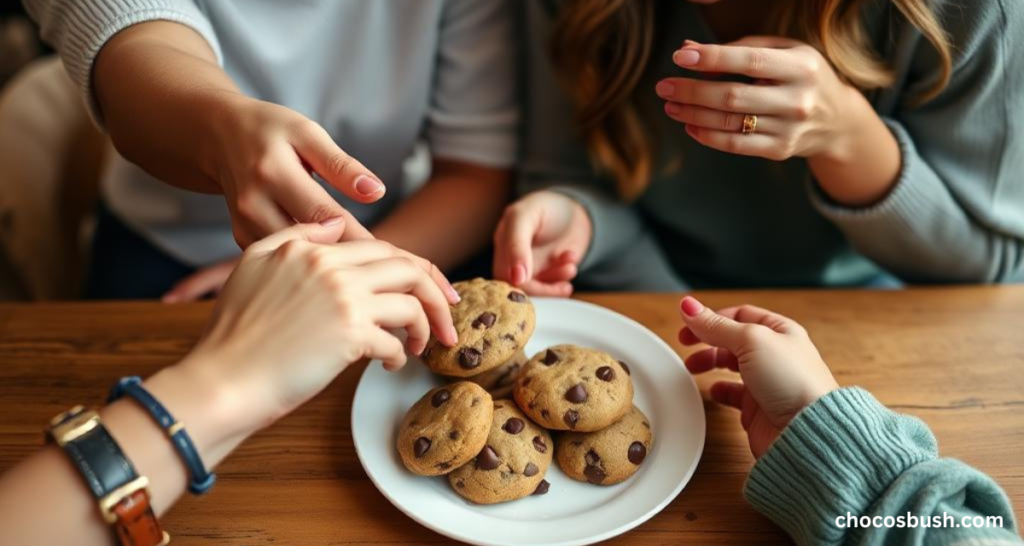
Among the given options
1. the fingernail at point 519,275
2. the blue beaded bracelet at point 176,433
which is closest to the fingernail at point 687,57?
the fingernail at point 519,275

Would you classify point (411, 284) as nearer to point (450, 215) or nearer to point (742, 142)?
point (742, 142)

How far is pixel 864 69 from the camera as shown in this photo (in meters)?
1.07

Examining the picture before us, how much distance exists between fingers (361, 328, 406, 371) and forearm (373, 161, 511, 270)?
58cm

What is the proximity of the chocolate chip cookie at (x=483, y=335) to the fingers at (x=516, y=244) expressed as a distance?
0.11m

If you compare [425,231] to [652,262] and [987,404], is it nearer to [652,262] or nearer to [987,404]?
[652,262]

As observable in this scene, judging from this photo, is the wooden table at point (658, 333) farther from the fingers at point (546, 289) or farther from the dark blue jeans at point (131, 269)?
the dark blue jeans at point (131, 269)

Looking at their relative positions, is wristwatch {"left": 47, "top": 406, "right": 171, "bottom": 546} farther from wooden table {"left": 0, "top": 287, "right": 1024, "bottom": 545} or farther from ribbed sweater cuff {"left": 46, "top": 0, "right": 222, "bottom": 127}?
ribbed sweater cuff {"left": 46, "top": 0, "right": 222, "bottom": 127}

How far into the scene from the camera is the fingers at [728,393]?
941 millimetres

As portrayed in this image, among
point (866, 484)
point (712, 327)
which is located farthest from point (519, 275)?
point (866, 484)

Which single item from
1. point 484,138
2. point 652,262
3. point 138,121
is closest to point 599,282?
point 652,262

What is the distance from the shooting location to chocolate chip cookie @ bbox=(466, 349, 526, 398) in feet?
3.06

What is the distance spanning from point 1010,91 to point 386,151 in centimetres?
100

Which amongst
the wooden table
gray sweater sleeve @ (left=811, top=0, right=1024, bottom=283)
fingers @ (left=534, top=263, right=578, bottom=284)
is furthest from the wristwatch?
gray sweater sleeve @ (left=811, top=0, right=1024, bottom=283)

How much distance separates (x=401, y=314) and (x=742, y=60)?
509 mm
